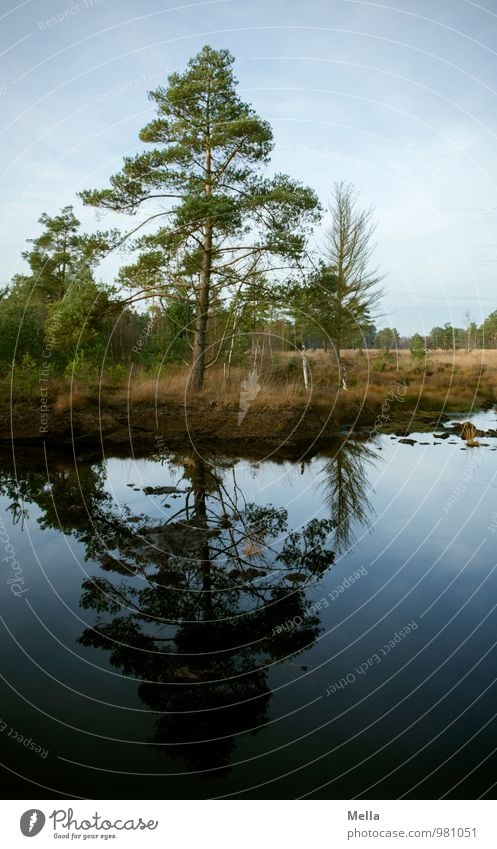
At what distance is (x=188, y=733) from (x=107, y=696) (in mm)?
921

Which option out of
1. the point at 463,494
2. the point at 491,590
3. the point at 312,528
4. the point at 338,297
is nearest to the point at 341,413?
the point at 338,297

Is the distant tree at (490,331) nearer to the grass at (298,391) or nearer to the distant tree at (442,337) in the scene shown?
the distant tree at (442,337)

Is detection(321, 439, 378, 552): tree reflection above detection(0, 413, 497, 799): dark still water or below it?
above

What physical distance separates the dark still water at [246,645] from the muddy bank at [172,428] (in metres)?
5.33

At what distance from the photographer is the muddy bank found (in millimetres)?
16625

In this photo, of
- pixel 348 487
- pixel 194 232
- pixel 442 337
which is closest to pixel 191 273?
pixel 194 232

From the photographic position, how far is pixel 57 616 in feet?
21.0

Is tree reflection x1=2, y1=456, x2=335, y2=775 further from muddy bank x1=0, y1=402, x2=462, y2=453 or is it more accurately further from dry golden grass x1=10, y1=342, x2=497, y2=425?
dry golden grass x1=10, y1=342, x2=497, y2=425

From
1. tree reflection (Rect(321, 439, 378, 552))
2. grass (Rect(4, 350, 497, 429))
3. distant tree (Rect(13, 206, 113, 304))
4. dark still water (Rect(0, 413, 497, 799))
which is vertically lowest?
dark still water (Rect(0, 413, 497, 799))

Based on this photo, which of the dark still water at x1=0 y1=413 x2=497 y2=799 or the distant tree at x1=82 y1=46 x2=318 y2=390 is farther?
the distant tree at x1=82 y1=46 x2=318 y2=390

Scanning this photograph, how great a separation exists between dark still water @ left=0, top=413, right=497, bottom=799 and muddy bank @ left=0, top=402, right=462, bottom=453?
17.5 feet

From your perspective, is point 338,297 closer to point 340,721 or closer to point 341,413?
point 341,413

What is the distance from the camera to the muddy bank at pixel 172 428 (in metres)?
16.6

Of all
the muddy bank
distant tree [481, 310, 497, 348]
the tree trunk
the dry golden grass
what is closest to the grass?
the dry golden grass
